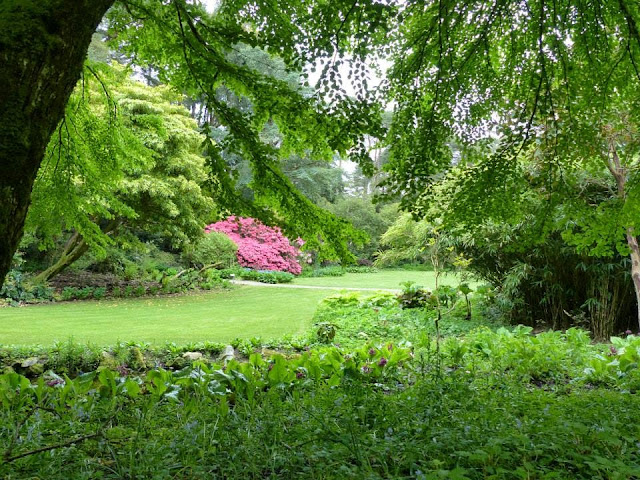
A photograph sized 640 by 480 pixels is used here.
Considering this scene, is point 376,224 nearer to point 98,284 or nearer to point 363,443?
point 98,284

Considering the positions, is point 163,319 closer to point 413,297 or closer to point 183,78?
point 413,297

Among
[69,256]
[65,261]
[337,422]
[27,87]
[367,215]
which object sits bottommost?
[337,422]

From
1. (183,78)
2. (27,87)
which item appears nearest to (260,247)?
(183,78)

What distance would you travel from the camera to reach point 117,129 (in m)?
4.01

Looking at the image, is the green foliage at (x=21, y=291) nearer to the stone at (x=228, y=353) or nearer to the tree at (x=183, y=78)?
the stone at (x=228, y=353)

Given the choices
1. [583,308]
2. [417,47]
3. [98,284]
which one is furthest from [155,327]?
[583,308]

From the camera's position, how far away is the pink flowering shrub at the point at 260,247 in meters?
17.4

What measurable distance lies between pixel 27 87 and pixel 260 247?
53.5ft

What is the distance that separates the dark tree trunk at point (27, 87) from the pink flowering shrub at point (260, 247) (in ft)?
50.2

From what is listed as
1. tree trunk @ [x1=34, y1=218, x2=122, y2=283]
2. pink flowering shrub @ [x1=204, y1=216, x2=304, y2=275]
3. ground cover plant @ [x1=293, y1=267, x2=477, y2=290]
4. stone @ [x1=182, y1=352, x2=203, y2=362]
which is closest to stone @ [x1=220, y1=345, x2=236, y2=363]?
stone @ [x1=182, y1=352, x2=203, y2=362]

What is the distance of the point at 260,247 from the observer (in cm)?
1767

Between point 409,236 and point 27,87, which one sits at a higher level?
point 27,87

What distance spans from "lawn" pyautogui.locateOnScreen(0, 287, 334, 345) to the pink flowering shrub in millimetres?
5511

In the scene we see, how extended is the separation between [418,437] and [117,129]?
11.8 ft
